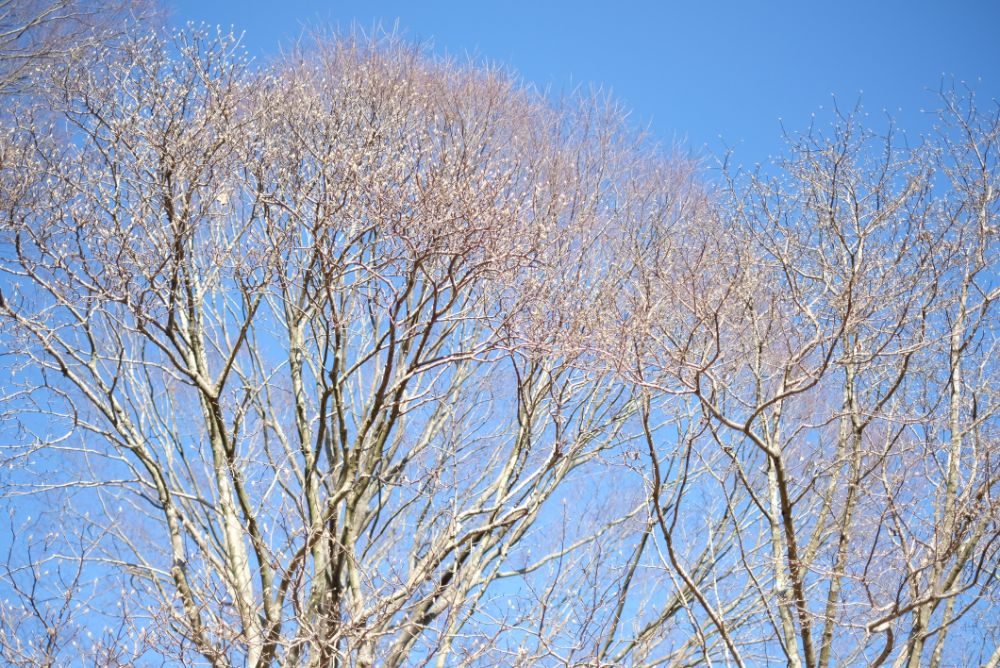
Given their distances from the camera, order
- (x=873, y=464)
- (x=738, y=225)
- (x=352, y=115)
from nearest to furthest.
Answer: (x=873, y=464) → (x=738, y=225) → (x=352, y=115)

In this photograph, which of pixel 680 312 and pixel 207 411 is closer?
pixel 680 312

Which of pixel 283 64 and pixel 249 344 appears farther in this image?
pixel 283 64

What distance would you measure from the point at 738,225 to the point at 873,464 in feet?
6.32

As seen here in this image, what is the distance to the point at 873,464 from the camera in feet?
20.0

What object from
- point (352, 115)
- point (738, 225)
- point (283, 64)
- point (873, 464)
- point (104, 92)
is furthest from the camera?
point (283, 64)

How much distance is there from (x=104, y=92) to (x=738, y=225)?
501 cm

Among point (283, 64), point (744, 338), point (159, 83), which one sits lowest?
point (744, 338)

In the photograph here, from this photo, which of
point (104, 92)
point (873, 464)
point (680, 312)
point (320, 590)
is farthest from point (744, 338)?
point (104, 92)

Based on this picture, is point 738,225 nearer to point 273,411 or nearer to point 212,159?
point 212,159

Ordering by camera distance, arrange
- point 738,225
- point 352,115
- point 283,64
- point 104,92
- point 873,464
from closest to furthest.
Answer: point 873,464
point 738,225
point 104,92
point 352,115
point 283,64

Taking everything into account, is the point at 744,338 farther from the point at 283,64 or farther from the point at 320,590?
the point at 283,64

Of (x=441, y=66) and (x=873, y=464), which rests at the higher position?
(x=441, y=66)

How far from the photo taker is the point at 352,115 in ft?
27.0

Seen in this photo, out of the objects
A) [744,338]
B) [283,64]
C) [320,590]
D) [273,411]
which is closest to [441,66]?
[283,64]
